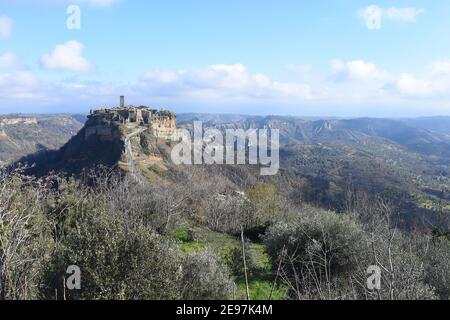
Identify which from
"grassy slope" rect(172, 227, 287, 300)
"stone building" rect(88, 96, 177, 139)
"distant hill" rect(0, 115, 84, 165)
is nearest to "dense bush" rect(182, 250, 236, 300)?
"grassy slope" rect(172, 227, 287, 300)

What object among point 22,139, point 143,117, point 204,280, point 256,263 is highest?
point 143,117

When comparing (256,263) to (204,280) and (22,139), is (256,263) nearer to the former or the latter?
(204,280)

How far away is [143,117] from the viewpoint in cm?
9050

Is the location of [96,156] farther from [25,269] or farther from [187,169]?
[25,269]

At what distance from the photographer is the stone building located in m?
80.3

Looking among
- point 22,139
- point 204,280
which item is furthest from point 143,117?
point 22,139

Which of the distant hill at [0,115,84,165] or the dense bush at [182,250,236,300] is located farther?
the distant hill at [0,115,84,165]

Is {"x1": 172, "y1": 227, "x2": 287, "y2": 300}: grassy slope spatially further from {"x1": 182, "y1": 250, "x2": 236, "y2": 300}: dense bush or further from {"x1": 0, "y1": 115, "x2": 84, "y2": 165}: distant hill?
{"x1": 0, "y1": 115, "x2": 84, "y2": 165}: distant hill

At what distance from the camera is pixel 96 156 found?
6769 centimetres

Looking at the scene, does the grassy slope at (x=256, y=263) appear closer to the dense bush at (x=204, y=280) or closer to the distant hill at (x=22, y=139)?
the dense bush at (x=204, y=280)

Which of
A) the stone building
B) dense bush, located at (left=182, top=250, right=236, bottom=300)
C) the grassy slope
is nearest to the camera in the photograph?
A: dense bush, located at (left=182, top=250, right=236, bottom=300)

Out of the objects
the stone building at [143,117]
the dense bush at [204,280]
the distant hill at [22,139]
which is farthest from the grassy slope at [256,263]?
the distant hill at [22,139]

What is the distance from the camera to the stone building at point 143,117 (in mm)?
80312

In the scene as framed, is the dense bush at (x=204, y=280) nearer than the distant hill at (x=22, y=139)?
Yes
